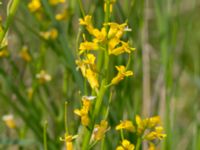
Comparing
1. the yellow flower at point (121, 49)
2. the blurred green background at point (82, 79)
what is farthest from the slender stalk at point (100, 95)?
the blurred green background at point (82, 79)

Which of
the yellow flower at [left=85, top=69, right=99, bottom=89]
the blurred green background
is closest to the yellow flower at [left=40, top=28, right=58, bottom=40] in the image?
the blurred green background

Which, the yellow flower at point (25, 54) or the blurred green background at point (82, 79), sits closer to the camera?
the blurred green background at point (82, 79)

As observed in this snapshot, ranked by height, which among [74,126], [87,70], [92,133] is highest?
[87,70]

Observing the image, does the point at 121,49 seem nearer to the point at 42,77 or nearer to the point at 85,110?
the point at 85,110

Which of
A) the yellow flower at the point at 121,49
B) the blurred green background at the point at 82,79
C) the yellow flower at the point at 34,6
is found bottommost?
the blurred green background at the point at 82,79

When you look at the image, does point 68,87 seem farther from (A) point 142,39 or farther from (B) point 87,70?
(B) point 87,70

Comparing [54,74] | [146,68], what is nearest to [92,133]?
[146,68]

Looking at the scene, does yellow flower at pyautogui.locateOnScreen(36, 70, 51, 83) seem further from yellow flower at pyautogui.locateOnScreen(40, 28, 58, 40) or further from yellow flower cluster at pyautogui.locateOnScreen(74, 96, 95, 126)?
yellow flower cluster at pyautogui.locateOnScreen(74, 96, 95, 126)

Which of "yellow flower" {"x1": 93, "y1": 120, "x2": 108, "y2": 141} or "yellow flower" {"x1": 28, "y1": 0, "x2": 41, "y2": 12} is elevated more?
"yellow flower" {"x1": 28, "y1": 0, "x2": 41, "y2": 12}

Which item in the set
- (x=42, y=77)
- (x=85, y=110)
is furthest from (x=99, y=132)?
(x=42, y=77)

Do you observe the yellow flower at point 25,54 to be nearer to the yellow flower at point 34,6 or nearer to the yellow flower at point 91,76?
the yellow flower at point 34,6

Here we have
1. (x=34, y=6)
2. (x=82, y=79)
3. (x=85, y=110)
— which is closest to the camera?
(x=85, y=110)
